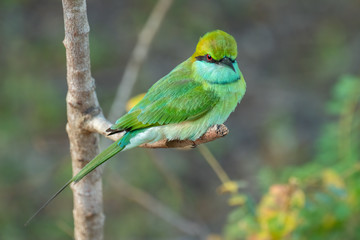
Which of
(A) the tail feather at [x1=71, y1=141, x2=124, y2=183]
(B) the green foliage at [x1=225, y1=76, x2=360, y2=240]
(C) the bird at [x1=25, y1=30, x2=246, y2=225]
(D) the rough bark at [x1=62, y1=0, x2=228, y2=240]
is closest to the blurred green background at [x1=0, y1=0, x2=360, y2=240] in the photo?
(B) the green foliage at [x1=225, y1=76, x2=360, y2=240]

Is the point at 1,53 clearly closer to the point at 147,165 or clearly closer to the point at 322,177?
the point at 147,165

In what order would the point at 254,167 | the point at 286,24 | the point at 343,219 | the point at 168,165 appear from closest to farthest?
the point at 343,219 → the point at 168,165 → the point at 254,167 → the point at 286,24

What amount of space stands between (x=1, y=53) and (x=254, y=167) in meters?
2.54

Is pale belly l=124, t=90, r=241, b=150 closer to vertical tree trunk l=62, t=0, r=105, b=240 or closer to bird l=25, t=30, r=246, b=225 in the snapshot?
bird l=25, t=30, r=246, b=225

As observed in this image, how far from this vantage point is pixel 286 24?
237 inches

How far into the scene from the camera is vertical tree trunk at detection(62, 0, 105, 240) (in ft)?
5.67

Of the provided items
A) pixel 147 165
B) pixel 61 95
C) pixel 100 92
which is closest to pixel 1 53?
pixel 61 95

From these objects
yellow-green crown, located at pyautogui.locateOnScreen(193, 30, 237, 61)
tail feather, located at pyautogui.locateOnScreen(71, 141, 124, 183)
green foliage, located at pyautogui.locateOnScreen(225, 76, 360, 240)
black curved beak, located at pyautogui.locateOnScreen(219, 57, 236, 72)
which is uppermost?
yellow-green crown, located at pyautogui.locateOnScreen(193, 30, 237, 61)

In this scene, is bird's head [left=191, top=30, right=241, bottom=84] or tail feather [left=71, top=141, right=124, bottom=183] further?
bird's head [left=191, top=30, right=241, bottom=84]

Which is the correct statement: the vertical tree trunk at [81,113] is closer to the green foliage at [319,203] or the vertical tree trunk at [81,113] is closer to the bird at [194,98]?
the bird at [194,98]

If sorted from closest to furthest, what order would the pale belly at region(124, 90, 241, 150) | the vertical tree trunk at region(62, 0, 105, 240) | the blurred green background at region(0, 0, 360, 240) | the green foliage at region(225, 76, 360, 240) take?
the vertical tree trunk at region(62, 0, 105, 240)
the pale belly at region(124, 90, 241, 150)
the green foliage at region(225, 76, 360, 240)
the blurred green background at region(0, 0, 360, 240)

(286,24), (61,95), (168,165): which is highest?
(286,24)

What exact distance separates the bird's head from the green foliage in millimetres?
540

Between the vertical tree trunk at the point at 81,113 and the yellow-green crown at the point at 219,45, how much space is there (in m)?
0.58
